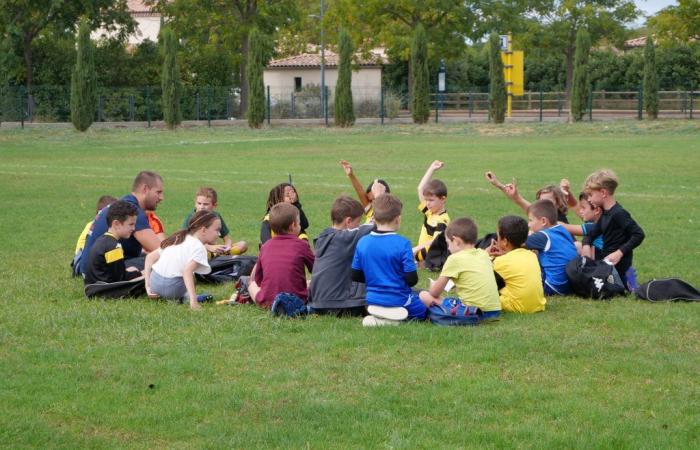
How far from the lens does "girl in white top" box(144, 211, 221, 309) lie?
8.83 m

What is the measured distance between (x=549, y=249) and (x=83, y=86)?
38.4 metres

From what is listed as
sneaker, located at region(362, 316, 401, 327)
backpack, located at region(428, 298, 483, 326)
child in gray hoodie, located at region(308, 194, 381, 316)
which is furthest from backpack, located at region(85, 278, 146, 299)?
backpack, located at region(428, 298, 483, 326)

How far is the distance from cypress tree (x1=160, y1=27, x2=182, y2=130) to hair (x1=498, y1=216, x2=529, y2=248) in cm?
3893

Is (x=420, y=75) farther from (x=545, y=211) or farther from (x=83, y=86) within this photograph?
(x=545, y=211)

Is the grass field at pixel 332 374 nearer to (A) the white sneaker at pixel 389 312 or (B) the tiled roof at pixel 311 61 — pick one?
(A) the white sneaker at pixel 389 312

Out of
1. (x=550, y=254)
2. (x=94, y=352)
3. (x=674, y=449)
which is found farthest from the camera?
(x=550, y=254)

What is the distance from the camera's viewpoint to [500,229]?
8859 mm

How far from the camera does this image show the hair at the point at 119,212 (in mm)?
9188

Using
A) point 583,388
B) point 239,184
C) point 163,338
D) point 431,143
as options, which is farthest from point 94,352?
point 431,143

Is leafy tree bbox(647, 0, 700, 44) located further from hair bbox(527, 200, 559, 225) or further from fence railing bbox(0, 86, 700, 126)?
hair bbox(527, 200, 559, 225)

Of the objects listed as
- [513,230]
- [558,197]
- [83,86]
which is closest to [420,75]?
[83,86]

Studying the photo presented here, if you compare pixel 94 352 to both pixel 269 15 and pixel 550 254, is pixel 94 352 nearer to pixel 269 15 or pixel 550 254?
pixel 550 254

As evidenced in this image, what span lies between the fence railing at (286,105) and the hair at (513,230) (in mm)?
42101

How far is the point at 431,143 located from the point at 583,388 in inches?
1161
